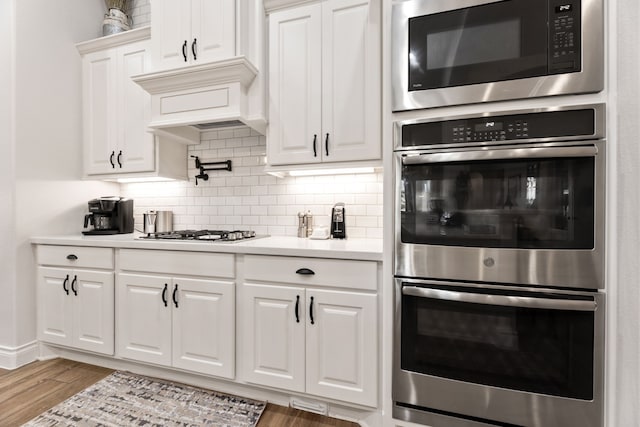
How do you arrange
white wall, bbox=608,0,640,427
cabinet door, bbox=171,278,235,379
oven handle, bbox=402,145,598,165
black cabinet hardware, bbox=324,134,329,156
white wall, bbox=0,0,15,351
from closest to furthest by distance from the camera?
1. white wall, bbox=608,0,640,427
2. oven handle, bbox=402,145,598,165
3. cabinet door, bbox=171,278,235,379
4. black cabinet hardware, bbox=324,134,329,156
5. white wall, bbox=0,0,15,351

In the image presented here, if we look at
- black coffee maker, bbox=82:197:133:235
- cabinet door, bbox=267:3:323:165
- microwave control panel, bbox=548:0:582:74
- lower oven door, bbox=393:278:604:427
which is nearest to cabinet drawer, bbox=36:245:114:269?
black coffee maker, bbox=82:197:133:235

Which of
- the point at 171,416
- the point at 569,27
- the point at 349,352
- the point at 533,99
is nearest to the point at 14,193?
the point at 171,416

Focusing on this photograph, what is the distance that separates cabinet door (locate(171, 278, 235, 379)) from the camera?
6.27ft

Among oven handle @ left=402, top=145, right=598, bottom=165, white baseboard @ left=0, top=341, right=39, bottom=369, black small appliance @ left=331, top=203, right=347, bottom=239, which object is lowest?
white baseboard @ left=0, top=341, right=39, bottom=369

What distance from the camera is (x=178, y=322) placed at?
203 cm

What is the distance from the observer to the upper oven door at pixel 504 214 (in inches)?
47.6

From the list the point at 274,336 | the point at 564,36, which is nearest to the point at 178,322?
the point at 274,336

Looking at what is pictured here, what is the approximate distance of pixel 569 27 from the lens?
1215 mm

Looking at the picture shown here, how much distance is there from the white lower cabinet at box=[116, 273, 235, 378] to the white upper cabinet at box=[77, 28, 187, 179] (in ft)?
3.03

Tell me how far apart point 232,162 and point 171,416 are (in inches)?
69.3

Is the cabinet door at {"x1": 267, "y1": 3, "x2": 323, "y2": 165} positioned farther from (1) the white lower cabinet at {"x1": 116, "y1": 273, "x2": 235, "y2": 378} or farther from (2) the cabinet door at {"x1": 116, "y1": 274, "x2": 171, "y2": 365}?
(2) the cabinet door at {"x1": 116, "y1": 274, "x2": 171, "y2": 365}

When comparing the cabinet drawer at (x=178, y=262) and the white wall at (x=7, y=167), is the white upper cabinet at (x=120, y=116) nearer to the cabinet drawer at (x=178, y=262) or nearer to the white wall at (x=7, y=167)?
the white wall at (x=7, y=167)

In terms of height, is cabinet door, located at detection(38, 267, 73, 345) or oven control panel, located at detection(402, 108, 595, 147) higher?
oven control panel, located at detection(402, 108, 595, 147)

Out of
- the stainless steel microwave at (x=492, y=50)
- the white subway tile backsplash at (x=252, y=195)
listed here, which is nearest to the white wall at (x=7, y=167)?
the white subway tile backsplash at (x=252, y=195)
